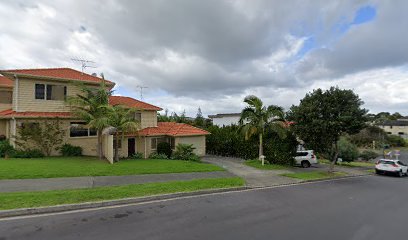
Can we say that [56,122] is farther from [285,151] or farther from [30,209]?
[285,151]

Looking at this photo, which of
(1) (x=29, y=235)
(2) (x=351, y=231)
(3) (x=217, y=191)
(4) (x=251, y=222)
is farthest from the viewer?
(3) (x=217, y=191)

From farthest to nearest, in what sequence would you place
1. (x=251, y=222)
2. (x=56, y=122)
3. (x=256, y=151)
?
(x=256, y=151)
(x=56, y=122)
(x=251, y=222)

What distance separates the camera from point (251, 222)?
7.38m

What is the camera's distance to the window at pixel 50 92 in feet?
62.5

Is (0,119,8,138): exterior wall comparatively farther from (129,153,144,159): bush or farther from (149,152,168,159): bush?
(149,152,168,159): bush

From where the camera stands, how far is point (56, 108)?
64.4 ft

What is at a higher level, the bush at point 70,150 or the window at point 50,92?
the window at point 50,92

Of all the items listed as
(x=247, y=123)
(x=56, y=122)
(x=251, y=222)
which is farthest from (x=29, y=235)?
(x=247, y=123)

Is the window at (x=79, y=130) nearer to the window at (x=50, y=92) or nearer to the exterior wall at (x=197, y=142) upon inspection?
the window at (x=50, y=92)

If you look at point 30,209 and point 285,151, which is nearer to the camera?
point 30,209

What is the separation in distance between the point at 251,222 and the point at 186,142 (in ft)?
57.9

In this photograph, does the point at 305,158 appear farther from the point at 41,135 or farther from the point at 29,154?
the point at 29,154

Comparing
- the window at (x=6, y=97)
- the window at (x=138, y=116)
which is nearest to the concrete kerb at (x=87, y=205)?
the window at (x=138, y=116)

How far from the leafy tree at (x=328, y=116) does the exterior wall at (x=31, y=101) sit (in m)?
17.7
